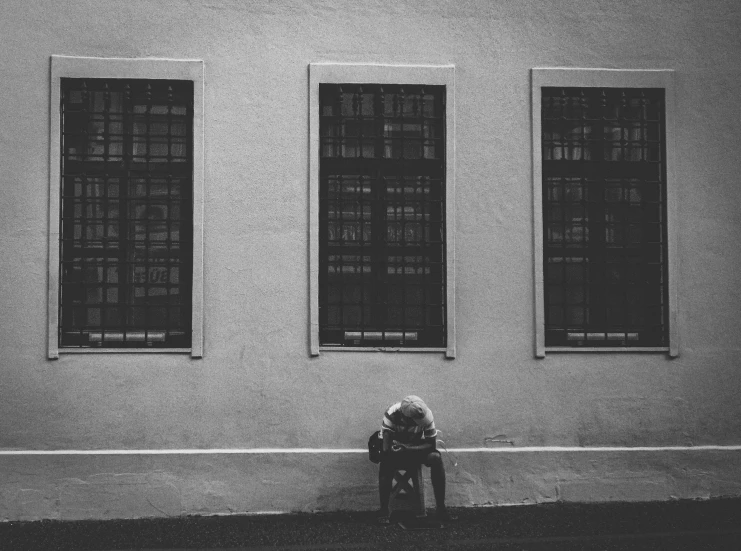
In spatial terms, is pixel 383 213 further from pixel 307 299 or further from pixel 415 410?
pixel 415 410

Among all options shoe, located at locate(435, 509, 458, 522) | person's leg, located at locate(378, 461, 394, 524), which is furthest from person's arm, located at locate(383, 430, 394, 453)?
shoe, located at locate(435, 509, 458, 522)

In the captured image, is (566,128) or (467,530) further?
(566,128)

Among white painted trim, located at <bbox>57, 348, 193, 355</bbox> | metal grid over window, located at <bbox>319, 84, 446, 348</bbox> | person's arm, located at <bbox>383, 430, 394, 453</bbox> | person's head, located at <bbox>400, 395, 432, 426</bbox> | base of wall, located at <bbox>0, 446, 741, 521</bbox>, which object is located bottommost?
base of wall, located at <bbox>0, 446, 741, 521</bbox>

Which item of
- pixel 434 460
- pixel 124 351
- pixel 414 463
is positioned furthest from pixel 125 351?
pixel 434 460

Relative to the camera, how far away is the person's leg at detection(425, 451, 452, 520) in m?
7.85

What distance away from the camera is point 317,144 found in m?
8.56

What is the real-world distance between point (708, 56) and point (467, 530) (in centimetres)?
502

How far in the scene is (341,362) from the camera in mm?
8500

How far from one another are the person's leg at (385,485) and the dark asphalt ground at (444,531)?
0.12 metres

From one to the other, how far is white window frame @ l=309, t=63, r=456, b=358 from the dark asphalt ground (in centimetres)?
157

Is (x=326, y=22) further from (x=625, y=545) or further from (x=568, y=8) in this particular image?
(x=625, y=545)

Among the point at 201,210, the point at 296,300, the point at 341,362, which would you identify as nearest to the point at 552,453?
the point at 341,362

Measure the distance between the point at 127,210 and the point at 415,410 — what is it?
130 inches

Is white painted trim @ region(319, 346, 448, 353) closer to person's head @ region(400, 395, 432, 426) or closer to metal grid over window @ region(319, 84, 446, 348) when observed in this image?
metal grid over window @ region(319, 84, 446, 348)
